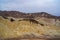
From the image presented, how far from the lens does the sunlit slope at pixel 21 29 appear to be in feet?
70.7

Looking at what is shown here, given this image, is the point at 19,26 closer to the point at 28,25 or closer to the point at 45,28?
the point at 28,25

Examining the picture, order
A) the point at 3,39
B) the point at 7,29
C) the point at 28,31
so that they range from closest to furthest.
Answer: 1. the point at 3,39
2. the point at 7,29
3. the point at 28,31

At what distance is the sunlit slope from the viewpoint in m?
21.5

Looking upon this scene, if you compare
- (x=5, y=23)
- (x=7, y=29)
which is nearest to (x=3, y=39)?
(x=7, y=29)

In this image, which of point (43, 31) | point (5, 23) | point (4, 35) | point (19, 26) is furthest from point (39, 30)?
point (4, 35)

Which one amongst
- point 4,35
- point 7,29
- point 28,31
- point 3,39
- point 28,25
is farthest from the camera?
point 28,25

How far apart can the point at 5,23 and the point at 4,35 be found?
3.63 meters

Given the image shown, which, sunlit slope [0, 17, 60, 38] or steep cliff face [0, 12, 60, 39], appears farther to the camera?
steep cliff face [0, 12, 60, 39]

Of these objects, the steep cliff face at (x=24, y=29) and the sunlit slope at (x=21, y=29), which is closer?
the sunlit slope at (x=21, y=29)

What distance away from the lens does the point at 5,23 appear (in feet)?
79.2

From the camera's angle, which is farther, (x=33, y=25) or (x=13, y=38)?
(x=33, y=25)

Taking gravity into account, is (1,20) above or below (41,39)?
above

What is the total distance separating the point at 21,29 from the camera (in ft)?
79.4

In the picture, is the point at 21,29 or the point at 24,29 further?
the point at 24,29
